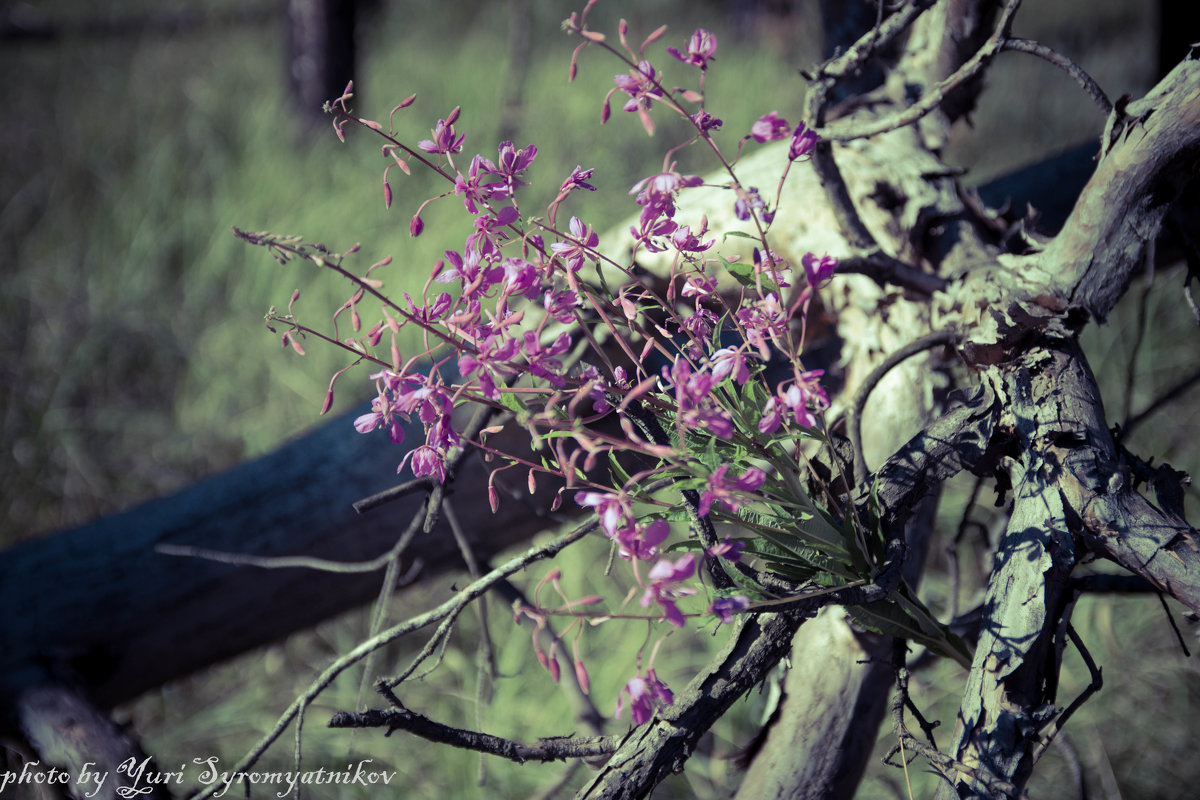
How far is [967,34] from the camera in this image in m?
0.88

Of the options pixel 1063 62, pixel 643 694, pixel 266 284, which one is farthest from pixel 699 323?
pixel 266 284

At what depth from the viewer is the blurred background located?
1449mm

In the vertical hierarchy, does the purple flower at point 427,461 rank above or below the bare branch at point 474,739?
above

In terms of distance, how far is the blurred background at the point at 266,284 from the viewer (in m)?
1.45

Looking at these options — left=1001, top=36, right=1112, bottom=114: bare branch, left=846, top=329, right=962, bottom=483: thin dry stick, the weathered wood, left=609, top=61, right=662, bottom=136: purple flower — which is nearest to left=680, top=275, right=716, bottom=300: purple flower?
left=609, top=61, right=662, bottom=136: purple flower

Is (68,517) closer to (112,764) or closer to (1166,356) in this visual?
(112,764)

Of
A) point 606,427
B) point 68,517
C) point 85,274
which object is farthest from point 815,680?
point 85,274

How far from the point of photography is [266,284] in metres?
2.21

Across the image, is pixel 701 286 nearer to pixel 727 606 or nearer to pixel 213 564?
pixel 727 606

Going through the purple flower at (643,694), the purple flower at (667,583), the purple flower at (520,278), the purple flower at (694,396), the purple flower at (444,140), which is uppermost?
the purple flower at (444,140)

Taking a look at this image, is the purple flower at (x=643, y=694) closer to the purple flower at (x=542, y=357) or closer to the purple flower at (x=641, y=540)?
the purple flower at (x=641, y=540)

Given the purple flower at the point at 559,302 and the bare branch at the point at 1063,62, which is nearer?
the purple flower at the point at 559,302

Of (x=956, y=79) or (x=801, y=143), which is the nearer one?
(x=801, y=143)

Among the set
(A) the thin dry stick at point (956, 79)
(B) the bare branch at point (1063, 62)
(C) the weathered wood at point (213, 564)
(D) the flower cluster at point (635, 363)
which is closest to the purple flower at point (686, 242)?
(D) the flower cluster at point (635, 363)
